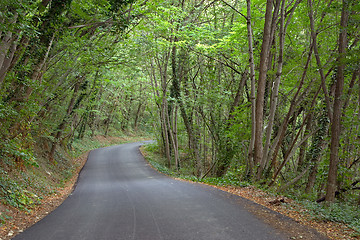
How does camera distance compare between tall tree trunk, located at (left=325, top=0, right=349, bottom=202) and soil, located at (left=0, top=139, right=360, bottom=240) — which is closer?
soil, located at (left=0, top=139, right=360, bottom=240)

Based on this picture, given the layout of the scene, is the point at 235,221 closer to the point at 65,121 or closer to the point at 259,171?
the point at 259,171

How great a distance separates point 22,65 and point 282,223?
808 cm

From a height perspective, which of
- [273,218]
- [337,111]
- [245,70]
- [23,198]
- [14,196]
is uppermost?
[245,70]

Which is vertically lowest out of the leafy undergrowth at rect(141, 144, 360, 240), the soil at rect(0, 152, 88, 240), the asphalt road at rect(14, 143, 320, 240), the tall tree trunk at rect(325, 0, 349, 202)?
the soil at rect(0, 152, 88, 240)

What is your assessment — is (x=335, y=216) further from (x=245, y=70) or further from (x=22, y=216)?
(x=245, y=70)

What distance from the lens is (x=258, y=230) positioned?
5332 millimetres

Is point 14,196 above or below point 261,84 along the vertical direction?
below

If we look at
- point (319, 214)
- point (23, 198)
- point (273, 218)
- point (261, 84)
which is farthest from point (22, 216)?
point (261, 84)

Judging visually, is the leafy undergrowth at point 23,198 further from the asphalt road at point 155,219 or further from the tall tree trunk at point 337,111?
the tall tree trunk at point 337,111

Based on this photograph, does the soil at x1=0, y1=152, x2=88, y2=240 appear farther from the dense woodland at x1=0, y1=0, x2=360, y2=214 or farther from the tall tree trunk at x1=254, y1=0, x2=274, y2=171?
the tall tree trunk at x1=254, y1=0, x2=274, y2=171

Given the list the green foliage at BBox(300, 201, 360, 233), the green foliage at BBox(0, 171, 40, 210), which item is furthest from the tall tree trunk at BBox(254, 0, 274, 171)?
the green foliage at BBox(0, 171, 40, 210)

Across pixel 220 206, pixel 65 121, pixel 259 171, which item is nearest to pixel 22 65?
pixel 220 206

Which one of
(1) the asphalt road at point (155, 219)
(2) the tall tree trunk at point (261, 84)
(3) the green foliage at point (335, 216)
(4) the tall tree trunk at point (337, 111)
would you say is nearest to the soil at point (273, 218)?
(3) the green foliage at point (335, 216)

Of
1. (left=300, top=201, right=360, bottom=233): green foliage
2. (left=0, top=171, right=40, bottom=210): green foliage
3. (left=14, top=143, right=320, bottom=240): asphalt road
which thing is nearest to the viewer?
(left=14, top=143, right=320, bottom=240): asphalt road
